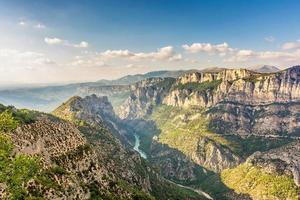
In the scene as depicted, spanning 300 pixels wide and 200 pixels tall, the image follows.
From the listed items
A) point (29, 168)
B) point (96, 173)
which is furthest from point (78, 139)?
point (29, 168)

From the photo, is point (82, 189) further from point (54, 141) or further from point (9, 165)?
point (9, 165)

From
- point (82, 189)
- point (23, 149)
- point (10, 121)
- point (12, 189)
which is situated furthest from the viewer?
point (82, 189)

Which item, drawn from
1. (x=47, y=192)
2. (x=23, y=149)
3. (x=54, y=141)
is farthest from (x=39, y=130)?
(x=47, y=192)

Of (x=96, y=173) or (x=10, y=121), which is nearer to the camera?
(x=10, y=121)

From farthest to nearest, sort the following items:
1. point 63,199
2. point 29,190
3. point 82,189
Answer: point 82,189 → point 63,199 → point 29,190

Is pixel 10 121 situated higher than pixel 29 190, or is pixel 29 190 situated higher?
pixel 10 121

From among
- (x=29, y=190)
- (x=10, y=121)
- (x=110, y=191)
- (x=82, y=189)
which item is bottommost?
(x=110, y=191)

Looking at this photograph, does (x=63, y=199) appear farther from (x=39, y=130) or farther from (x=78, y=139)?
(x=78, y=139)

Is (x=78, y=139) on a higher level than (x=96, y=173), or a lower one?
higher

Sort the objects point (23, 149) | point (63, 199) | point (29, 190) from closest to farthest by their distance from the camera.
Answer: point (29, 190)
point (63, 199)
point (23, 149)
